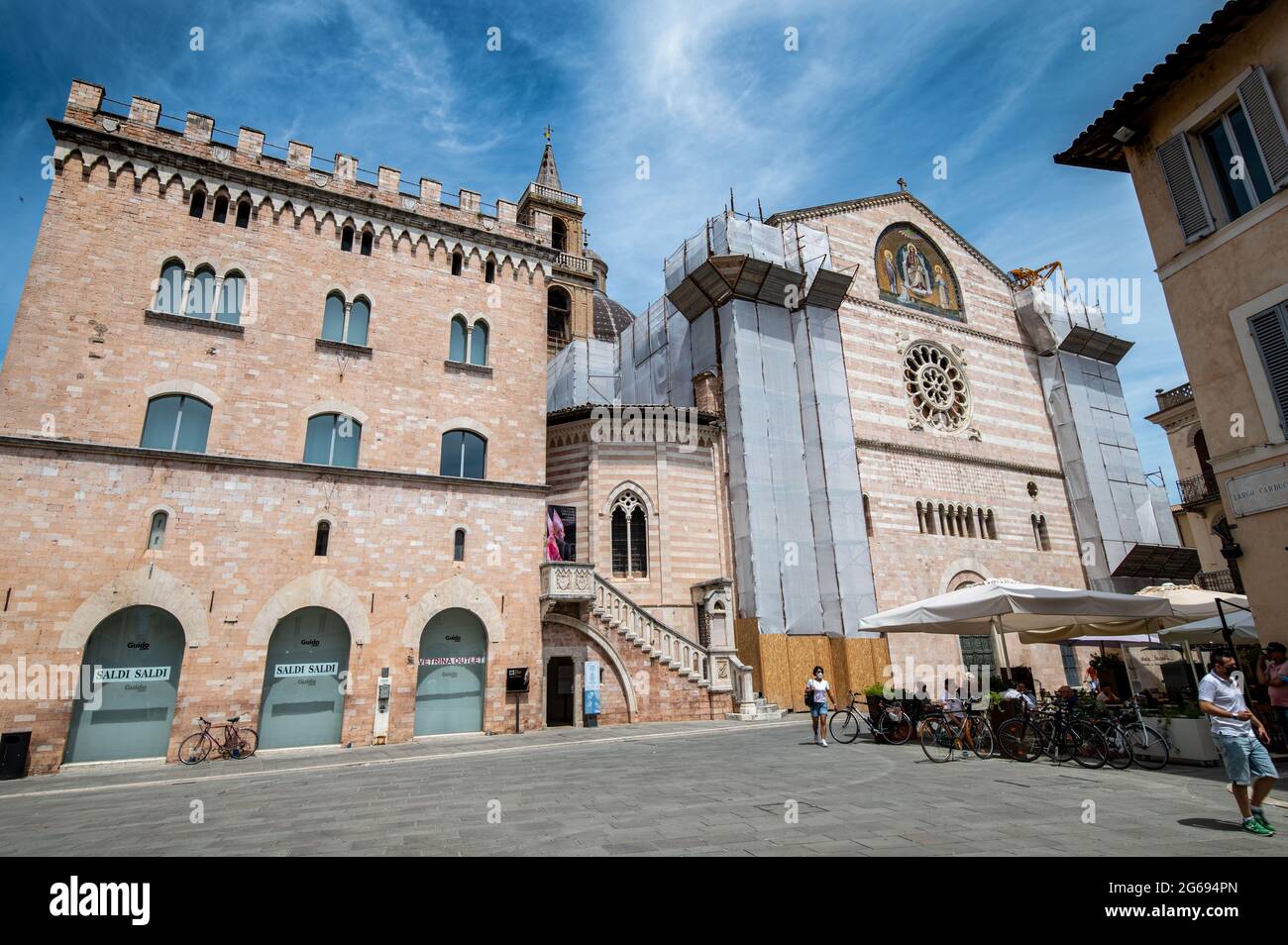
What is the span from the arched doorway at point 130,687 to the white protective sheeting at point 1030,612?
15.2m

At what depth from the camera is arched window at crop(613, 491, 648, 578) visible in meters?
22.4

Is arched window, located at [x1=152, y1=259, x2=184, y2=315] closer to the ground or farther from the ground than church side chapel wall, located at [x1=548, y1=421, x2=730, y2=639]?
farther from the ground

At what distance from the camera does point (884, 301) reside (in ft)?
95.9

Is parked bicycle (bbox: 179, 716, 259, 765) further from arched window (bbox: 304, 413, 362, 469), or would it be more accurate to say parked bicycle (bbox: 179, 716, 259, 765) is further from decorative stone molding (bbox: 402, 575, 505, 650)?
arched window (bbox: 304, 413, 362, 469)

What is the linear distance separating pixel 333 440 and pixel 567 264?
2546 cm

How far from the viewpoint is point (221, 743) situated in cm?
1389

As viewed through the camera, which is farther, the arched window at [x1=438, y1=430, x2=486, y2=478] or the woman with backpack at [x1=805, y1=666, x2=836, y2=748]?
the arched window at [x1=438, y1=430, x2=486, y2=478]

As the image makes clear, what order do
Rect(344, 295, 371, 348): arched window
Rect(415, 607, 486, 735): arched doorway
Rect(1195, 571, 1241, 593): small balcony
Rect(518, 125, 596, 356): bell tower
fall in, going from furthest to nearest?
Rect(518, 125, 596, 356): bell tower → Rect(1195, 571, 1241, 593): small balcony → Rect(344, 295, 371, 348): arched window → Rect(415, 607, 486, 735): arched doorway

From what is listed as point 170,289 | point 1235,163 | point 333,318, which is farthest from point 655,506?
point 1235,163

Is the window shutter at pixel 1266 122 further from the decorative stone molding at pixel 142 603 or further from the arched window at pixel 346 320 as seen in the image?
the decorative stone molding at pixel 142 603

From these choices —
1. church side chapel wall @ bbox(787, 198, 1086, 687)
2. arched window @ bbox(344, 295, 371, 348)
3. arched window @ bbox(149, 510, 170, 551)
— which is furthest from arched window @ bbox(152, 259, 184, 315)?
church side chapel wall @ bbox(787, 198, 1086, 687)
